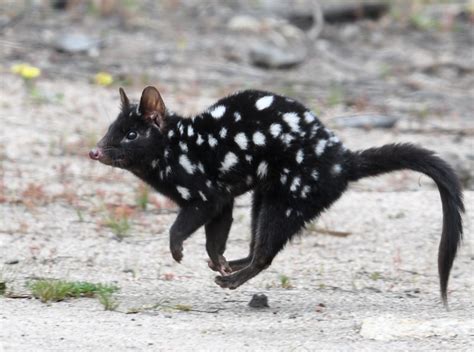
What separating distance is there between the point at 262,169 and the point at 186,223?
0.52m

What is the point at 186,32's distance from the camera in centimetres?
1261

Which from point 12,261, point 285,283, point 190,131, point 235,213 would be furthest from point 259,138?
point 235,213

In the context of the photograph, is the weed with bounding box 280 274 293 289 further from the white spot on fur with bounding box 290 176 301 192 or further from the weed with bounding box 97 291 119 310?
the weed with bounding box 97 291 119 310

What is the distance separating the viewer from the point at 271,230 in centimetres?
589

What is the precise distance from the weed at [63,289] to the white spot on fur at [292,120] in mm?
1330

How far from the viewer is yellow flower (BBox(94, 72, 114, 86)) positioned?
33.2ft

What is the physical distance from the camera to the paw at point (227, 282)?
606cm

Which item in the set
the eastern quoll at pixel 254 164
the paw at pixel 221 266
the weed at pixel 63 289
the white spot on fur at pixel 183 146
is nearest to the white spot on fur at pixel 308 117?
the eastern quoll at pixel 254 164

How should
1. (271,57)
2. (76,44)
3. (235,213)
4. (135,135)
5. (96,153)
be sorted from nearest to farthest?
(96,153) → (135,135) → (235,213) → (76,44) → (271,57)

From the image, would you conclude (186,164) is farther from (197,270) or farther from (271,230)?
(197,270)

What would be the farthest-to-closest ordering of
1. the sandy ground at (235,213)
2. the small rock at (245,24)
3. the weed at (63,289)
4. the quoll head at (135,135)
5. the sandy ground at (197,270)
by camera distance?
1. the small rock at (245,24)
2. the quoll head at (135,135)
3. the weed at (63,289)
4. the sandy ground at (235,213)
5. the sandy ground at (197,270)

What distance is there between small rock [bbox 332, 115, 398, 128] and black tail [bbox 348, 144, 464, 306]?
4055mm

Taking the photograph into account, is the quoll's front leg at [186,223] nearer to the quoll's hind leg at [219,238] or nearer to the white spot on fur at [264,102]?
Result: the quoll's hind leg at [219,238]

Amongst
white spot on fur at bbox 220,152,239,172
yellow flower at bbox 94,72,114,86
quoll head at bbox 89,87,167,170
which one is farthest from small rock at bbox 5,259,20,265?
yellow flower at bbox 94,72,114,86
